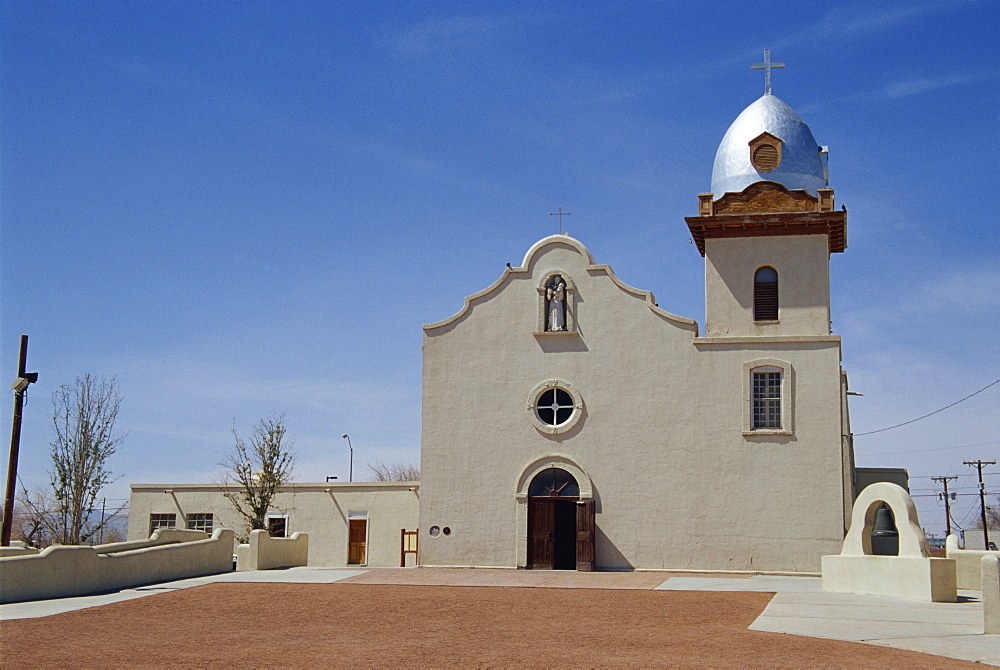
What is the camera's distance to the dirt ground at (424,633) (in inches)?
533

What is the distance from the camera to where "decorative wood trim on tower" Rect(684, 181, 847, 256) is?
101 ft

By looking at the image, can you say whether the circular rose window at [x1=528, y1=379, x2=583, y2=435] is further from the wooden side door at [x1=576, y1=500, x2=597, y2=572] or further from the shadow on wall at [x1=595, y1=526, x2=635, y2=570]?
the shadow on wall at [x1=595, y1=526, x2=635, y2=570]

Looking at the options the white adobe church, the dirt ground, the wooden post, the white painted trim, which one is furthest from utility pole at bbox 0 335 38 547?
the white painted trim

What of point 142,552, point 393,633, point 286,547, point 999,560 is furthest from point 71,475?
point 999,560

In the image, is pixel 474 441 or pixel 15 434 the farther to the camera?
pixel 474 441

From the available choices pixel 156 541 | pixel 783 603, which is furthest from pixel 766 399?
pixel 156 541

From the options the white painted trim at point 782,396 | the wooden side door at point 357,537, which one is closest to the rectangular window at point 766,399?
the white painted trim at point 782,396

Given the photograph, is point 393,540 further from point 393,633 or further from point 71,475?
point 393,633

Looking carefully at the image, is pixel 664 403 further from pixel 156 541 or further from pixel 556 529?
pixel 156 541

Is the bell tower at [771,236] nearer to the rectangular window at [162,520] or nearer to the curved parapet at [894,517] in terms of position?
the curved parapet at [894,517]

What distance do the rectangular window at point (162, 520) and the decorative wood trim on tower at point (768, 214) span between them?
22.3m

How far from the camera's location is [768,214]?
101ft

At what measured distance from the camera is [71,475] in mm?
35812

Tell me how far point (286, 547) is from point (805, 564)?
15.1m
